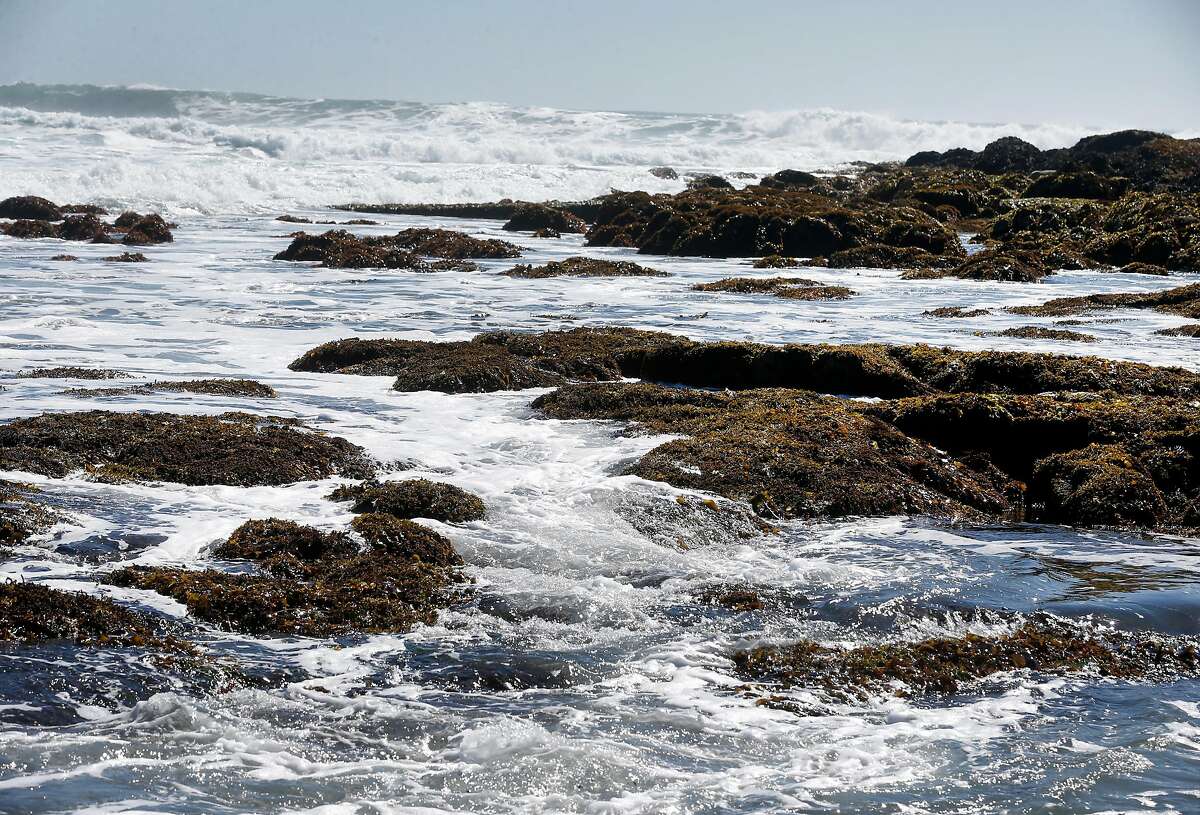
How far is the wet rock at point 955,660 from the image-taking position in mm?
4578

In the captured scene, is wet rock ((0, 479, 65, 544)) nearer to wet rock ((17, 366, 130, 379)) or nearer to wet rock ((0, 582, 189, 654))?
wet rock ((0, 582, 189, 654))

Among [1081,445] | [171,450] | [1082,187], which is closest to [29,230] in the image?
[171,450]

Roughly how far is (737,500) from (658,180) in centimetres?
4933

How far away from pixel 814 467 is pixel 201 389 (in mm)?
5453

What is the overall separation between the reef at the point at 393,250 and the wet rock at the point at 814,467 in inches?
584

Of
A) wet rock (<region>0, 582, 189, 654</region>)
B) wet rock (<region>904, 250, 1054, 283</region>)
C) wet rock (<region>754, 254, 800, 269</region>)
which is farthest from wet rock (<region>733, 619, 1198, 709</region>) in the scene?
wet rock (<region>754, 254, 800, 269</region>)

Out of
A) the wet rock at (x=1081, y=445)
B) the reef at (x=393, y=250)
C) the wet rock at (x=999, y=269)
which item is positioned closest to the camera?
the wet rock at (x=1081, y=445)

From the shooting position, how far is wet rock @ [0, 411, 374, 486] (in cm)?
682

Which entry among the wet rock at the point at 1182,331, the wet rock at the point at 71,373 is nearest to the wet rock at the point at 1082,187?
the wet rock at the point at 1182,331

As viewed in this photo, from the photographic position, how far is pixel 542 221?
33.3 metres

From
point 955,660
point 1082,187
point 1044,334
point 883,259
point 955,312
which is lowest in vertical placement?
point 955,660

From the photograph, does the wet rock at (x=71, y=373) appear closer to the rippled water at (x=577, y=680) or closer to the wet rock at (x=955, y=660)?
the rippled water at (x=577, y=680)

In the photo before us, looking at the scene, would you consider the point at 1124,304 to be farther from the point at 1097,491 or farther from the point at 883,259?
the point at 1097,491

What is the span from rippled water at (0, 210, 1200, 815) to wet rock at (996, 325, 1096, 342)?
6.96m
